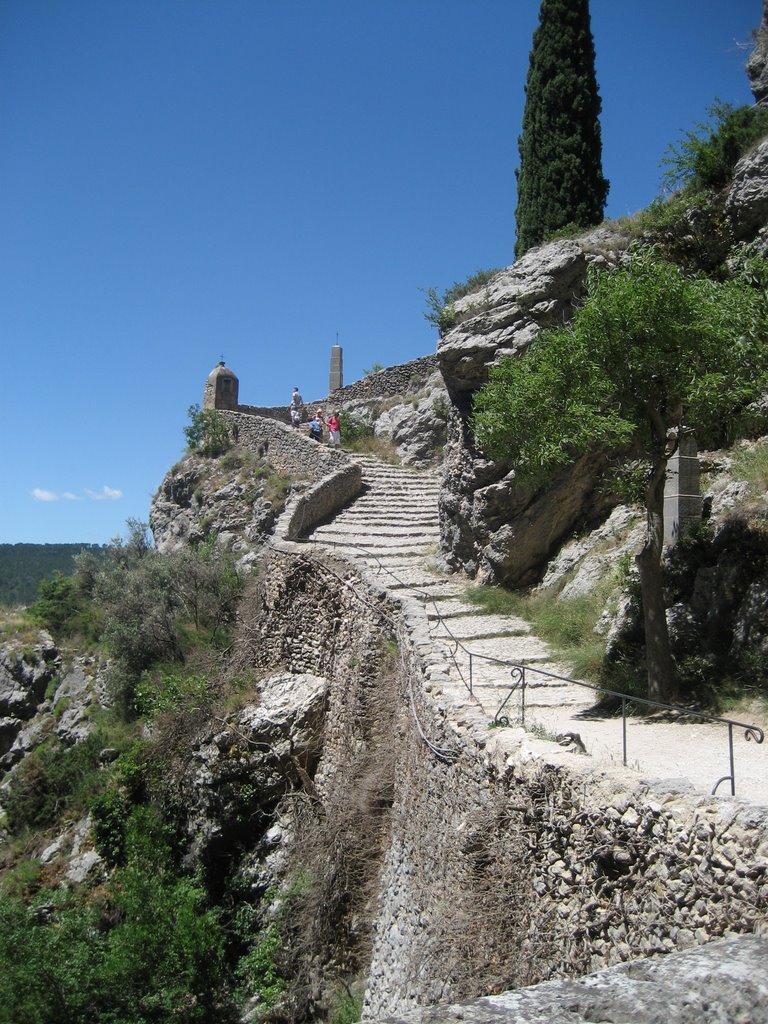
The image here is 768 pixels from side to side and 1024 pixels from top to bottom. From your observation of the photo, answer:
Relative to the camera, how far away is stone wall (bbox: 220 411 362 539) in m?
19.2

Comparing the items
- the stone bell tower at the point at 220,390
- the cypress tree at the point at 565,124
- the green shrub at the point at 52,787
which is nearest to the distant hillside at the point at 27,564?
the stone bell tower at the point at 220,390

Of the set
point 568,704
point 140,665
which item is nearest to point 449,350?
point 568,704

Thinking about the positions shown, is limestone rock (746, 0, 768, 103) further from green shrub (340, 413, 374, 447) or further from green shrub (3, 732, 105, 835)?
green shrub (3, 732, 105, 835)

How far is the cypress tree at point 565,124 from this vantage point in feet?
65.4

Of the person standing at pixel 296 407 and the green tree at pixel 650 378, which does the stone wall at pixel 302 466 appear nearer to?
the person standing at pixel 296 407

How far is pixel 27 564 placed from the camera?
8775 centimetres

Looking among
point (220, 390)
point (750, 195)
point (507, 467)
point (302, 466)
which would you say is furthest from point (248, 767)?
point (220, 390)

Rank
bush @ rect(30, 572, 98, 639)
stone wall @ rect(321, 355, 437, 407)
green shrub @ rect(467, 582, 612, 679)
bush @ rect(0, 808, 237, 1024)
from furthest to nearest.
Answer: stone wall @ rect(321, 355, 437, 407)
bush @ rect(30, 572, 98, 639)
green shrub @ rect(467, 582, 612, 679)
bush @ rect(0, 808, 237, 1024)

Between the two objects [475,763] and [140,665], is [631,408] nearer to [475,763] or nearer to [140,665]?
[475,763]

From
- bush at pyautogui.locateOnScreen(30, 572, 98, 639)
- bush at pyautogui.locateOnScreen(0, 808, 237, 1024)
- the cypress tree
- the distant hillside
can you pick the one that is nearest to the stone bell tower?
bush at pyautogui.locateOnScreen(30, 572, 98, 639)

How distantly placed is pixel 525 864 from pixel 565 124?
19.1 metres

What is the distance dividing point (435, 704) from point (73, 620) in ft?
59.9

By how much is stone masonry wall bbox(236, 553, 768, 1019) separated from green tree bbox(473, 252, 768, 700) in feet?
8.88

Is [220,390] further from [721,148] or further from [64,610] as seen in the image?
[721,148]
